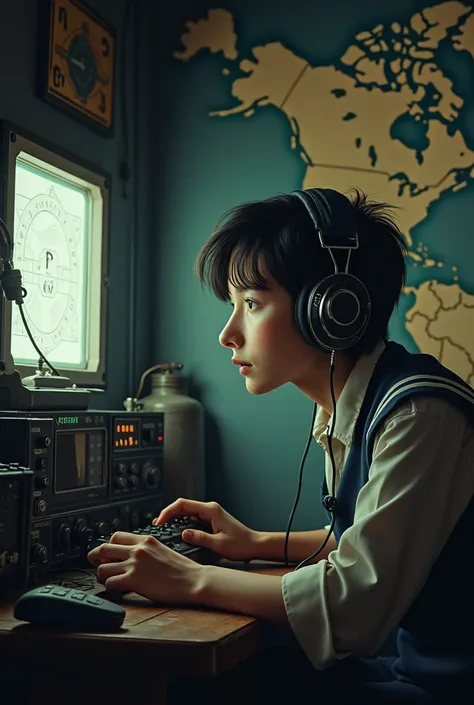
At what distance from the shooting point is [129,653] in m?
1.04

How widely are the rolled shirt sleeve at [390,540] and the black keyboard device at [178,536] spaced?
0.39 m

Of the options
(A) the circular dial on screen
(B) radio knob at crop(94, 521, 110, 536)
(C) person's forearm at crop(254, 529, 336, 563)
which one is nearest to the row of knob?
(B) radio knob at crop(94, 521, 110, 536)

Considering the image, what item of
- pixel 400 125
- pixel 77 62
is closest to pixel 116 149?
pixel 77 62

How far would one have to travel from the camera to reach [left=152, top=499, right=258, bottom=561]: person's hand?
162cm

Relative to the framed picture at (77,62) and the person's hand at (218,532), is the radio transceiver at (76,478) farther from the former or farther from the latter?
the framed picture at (77,62)

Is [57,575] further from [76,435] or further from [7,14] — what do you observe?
[7,14]

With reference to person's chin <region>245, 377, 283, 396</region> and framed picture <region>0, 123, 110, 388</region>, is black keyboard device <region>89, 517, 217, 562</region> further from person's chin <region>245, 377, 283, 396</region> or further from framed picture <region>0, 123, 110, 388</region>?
framed picture <region>0, 123, 110, 388</region>

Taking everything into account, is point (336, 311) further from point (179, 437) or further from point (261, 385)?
point (179, 437)

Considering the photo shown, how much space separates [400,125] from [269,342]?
1.21 metres

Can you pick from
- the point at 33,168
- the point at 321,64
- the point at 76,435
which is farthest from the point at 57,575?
the point at 321,64

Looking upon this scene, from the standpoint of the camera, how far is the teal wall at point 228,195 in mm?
2473

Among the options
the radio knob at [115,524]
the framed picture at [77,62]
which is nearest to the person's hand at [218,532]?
the radio knob at [115,524]

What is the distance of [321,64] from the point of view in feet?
8.25

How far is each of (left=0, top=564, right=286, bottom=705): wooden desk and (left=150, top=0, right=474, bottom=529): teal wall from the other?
130 centimetres
